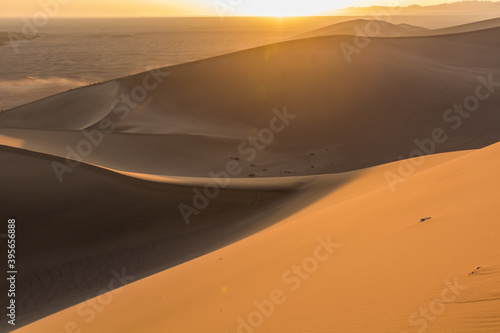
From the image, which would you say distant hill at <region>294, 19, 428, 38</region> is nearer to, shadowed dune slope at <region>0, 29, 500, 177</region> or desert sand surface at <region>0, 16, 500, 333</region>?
shadowed dune slope at <region>0, 29, 500, 177</region>

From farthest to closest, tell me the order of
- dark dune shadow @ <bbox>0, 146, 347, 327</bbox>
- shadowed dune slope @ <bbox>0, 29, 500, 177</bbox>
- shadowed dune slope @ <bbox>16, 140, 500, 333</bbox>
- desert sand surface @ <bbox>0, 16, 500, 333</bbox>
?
shadowed dune slope @ <bbox>0, 29, 500, 177</bbox>
dark dune shadow @ <bbox>0, 146, 347, 327</bbox>
desert sand surface @ <bbox>0, 16, 500, 333</bbox>
shadowed dune slope @ <bbox>16, 140, 500, 333</bbox>

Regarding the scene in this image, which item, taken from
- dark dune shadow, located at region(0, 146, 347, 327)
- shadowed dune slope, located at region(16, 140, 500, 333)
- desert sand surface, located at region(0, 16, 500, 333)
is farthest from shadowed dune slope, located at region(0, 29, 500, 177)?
shadowed dune slope, located at region(16, 140, 500, 333)

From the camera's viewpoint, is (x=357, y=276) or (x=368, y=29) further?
(x=368, y=29)

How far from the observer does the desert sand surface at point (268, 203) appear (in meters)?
3.54

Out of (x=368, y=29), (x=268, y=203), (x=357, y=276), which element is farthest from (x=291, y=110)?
(x=368, y=29)

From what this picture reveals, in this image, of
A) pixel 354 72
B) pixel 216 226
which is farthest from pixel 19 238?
pixel 354 72

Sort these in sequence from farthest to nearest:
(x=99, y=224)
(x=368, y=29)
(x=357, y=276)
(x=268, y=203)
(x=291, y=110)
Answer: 1. (x=368, y=29)
2. (x=291, y=110)
3. (x=268, y=203)
4. (x=99, y=224)
5. (x=357, y=276)

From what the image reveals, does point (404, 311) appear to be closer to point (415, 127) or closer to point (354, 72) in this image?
point (415, 127)

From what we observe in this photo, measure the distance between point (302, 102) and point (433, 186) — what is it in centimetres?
1676

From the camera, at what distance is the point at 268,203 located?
393 inches

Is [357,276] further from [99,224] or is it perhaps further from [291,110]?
[291,110]

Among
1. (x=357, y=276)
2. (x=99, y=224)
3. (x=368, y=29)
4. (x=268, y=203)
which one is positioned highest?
(x=368, y=29)

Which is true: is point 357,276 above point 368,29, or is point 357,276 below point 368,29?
below

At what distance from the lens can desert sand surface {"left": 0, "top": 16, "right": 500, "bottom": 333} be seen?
11.6 ft
